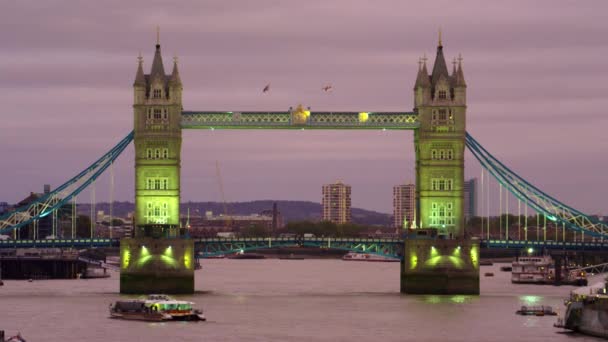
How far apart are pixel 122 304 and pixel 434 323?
20716 mm

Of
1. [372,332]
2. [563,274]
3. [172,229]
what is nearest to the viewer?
[372,332]

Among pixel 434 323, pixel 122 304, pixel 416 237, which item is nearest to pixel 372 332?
pixel 434 323

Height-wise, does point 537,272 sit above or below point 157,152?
below

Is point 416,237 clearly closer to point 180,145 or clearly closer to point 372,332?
point 180,145

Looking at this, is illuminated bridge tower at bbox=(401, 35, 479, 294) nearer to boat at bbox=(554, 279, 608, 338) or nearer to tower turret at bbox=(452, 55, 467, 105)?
tower turret at bbox=(452, 55, 467, 105)

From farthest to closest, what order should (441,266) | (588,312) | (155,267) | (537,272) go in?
(537,272) < (441,266) < (155,267) < (588,312)

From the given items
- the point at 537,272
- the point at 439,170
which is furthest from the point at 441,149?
the point at 537,272

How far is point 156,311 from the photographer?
121 meters

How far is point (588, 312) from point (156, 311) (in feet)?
94.5

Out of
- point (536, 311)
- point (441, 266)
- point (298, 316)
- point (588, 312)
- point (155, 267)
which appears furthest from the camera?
point (441, 266)

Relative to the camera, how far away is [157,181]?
148 meters

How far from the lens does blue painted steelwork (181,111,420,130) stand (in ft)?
485

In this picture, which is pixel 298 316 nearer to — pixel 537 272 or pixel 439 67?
pixel 439 67

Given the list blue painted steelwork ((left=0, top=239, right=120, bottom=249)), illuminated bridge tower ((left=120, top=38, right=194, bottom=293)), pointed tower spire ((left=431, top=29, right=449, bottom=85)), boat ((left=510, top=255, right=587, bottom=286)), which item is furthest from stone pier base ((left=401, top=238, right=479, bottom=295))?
boat ((left=510, top=255, right=587, bottom=286))
